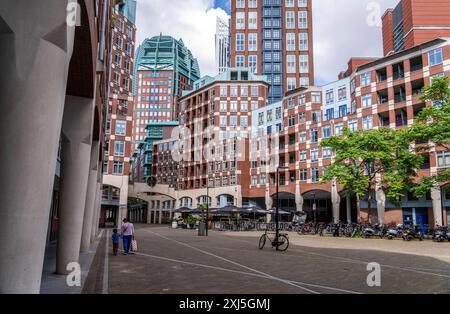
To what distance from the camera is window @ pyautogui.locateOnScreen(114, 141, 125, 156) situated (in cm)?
5788

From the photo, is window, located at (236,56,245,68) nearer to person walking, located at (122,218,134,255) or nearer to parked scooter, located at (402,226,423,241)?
parked scooter, located at (402,226,423,241)

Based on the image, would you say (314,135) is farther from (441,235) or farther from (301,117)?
(441,235)

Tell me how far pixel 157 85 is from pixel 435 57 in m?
137

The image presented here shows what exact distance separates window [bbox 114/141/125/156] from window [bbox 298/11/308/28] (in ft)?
172

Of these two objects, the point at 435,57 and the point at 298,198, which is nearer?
the point at 435,57

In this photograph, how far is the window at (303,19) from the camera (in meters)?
87.4

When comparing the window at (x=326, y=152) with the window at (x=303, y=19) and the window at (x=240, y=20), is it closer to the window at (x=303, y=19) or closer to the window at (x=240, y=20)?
the window at (x=303, y=19)

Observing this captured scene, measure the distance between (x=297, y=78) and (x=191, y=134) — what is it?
2846 centimetres

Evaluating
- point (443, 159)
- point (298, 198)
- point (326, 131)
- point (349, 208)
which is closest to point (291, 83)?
point (326, 131)

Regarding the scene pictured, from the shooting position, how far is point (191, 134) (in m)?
78.2

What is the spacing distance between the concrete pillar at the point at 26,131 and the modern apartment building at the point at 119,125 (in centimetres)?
4691

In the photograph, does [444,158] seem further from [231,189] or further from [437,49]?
[231,189]

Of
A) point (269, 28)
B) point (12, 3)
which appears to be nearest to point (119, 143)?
point (269, 28)

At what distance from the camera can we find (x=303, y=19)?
289 feet
